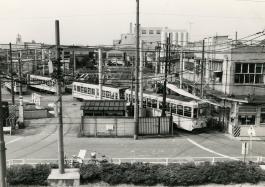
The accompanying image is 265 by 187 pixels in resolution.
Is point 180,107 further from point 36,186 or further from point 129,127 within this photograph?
point 36,186

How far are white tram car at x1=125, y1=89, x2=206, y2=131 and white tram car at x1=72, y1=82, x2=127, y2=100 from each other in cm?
499

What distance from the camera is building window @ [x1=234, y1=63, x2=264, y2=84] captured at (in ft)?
96.3

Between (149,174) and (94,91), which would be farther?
(94,91)

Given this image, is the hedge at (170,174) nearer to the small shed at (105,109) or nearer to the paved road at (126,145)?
the paved road at (126,145)

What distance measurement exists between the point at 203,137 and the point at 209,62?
8769mm

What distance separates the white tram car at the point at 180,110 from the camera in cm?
2852

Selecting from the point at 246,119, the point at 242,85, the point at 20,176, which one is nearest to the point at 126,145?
the point at 246,119

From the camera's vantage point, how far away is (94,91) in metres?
41.7

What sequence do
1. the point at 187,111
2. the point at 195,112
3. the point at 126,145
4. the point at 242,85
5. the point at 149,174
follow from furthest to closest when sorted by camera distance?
1. the point at 242,85
2. the point at 187,111
3. the point at 195,112
4. the point at 126,145
5. the point at 149,174

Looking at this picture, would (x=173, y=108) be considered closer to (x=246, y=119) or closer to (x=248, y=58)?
(x=246, y=119)

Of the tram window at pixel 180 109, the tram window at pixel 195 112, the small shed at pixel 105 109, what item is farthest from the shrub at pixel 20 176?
the tram window at pixel 180 109

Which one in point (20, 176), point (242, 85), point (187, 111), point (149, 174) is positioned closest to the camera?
point (20, 176)

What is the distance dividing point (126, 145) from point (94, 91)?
1666 cm

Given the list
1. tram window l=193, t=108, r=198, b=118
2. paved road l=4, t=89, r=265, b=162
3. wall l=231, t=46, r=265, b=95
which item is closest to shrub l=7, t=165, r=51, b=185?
paved road l=4, t=89, r=265, b=162
